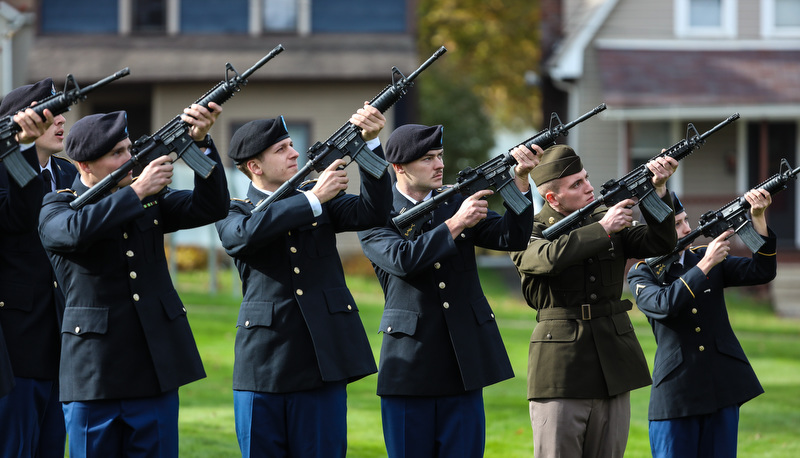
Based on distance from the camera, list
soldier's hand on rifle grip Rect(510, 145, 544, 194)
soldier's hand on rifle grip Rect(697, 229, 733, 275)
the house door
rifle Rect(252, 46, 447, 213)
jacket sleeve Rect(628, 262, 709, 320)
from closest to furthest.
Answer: rifle Rect(252, 46, 447, 213) → soldier's hand on rifle grip Rect(510, 145, 544, 194) → jacket sleeve Rect(628, 262, 709, 320) → soldier's hand on rifle grip Rect(697, 229, 733, 275) → the house door

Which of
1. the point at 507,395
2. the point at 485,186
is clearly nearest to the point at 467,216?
the point at 485,186

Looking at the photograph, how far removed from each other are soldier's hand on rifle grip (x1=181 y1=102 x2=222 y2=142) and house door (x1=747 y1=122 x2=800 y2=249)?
58.6 feet

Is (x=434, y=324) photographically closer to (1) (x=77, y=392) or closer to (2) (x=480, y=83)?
(1) (x=77, y=392)

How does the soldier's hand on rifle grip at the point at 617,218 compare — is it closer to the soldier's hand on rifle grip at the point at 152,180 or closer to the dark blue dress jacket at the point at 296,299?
the dark blue dress jacket at the point at 296,299

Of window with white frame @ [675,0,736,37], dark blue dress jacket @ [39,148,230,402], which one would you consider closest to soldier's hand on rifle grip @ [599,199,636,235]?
dark blue dress jacket @ [39,148,230,402]

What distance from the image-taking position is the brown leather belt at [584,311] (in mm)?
6488

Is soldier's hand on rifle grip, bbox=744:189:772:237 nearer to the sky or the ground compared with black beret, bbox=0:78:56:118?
nearer to the ground

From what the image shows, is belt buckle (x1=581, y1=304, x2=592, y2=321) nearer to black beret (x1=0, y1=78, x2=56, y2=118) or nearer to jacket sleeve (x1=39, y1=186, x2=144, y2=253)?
jacket sleeve (x1=39, y1=186, x2=144, y2=253)

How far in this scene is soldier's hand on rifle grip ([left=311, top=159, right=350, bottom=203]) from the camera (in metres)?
5.93

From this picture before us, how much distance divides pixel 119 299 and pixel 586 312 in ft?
8.58

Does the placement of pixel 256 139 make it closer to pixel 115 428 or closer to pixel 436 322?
pixel 436 322

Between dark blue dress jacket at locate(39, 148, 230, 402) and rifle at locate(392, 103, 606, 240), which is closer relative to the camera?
dark blue dress jacket at locate(39, 148, 230, 402)

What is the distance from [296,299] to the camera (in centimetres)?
596

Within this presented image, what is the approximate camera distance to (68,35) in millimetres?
23156
